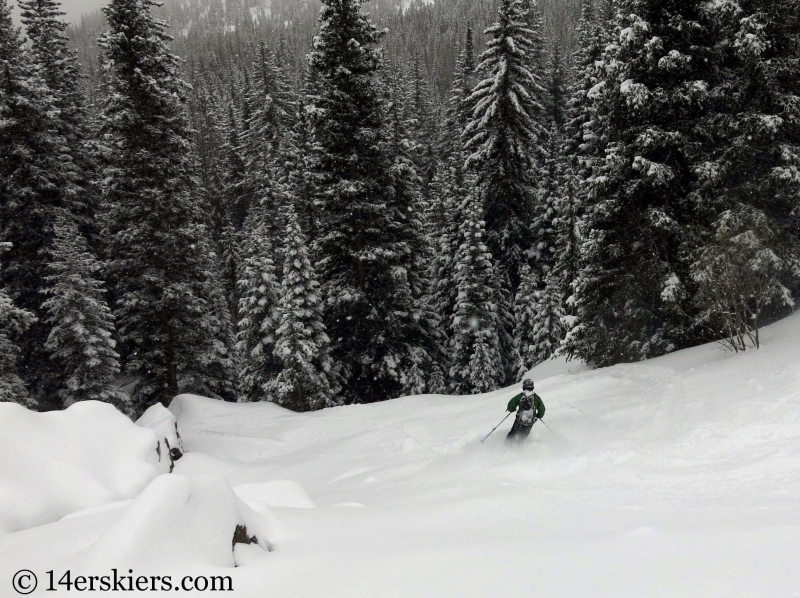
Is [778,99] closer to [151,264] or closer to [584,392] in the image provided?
[584,392]

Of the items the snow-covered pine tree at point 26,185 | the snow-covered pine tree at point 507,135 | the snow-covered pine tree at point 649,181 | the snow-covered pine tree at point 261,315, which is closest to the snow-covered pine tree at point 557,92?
the snow-covered pine tree at point 507,135

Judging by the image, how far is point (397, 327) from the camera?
61.9 ft

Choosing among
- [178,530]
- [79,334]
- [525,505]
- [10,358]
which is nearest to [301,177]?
[79,334]

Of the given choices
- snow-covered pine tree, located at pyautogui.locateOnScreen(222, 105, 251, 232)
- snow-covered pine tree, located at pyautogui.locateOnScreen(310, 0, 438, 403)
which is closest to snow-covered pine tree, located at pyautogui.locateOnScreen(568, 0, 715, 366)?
snow-covered pine tree, located at pyautogui.locateOnScreen(310, 0, 438, 403)

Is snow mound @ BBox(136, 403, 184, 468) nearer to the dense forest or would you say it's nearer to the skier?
the dense forest

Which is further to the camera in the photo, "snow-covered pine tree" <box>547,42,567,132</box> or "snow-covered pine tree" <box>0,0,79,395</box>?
"snow-covered pine tree" <box>547,42,567,132</box>

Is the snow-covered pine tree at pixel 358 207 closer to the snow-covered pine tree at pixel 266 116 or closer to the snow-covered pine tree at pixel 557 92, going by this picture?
the snow-covered pine tree at pixel 266 116

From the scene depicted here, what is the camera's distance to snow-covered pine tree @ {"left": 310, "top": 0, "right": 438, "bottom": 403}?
703 inches

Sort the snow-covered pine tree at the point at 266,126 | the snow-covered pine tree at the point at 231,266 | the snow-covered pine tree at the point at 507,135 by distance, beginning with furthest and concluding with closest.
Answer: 1. the snow-covered pine tree at the point at 231,266
2. the snow-covered pine tree at the point at 266,126
3. the snow-covered pine tree at the point at 507,135

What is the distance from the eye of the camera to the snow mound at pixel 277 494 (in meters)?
7.16

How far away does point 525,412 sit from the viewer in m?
9.78

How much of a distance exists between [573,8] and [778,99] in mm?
148254

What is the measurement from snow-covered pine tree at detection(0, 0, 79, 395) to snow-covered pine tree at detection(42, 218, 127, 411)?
340 cm

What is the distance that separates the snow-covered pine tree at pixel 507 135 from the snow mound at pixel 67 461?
21.0 meters
